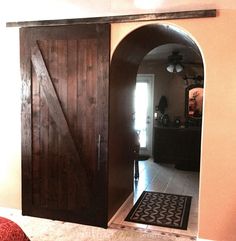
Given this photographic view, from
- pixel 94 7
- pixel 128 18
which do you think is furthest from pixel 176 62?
pixel 94 7

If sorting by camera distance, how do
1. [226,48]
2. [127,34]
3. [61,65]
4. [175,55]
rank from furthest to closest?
[175,55] < [61,65] < [127,34] < [226,48]

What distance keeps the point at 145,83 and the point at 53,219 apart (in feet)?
13.3

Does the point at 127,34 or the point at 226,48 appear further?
the point at 127,34

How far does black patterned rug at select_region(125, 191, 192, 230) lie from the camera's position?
3.54 m

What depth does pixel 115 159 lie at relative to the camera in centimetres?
354

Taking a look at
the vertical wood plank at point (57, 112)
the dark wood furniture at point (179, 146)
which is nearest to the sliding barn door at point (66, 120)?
the vertical wood plank at point (57, 112)

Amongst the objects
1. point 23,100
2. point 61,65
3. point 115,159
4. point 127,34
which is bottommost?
point 115,159

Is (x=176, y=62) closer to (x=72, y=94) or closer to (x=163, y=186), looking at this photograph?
(x=163, y=186)

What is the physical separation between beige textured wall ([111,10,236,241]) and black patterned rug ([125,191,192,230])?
56 cm

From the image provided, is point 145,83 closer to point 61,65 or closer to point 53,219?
point 61,65

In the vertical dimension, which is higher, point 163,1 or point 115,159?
point 163,1

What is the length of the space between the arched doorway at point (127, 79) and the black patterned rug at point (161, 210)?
0.29 meters

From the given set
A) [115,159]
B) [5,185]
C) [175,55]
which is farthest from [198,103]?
[5,185]

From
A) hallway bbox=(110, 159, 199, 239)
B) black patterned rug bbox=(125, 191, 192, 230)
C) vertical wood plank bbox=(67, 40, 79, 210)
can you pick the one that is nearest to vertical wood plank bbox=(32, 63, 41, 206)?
vertical wood plank bbox=(67, 40, 79, 210)
